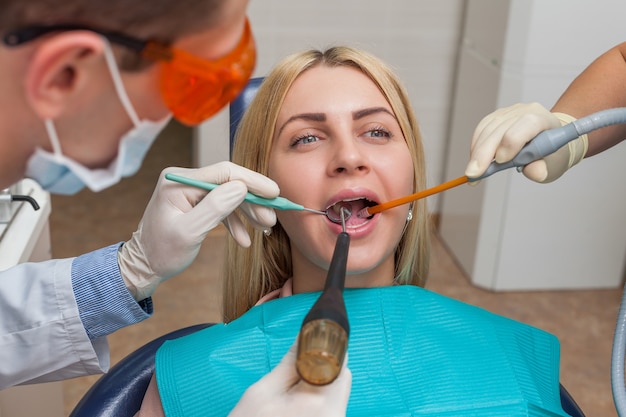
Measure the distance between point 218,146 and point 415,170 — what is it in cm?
174

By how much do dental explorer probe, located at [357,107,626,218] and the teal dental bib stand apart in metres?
0.21

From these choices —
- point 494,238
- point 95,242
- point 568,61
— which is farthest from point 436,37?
point 95,242

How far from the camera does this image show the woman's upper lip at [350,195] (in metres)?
1.32

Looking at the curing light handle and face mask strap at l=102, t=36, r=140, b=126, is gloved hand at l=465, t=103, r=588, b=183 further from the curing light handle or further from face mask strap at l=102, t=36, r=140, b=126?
face mask strap at l=102, t=36, r=140, b=126

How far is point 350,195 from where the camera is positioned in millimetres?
1318

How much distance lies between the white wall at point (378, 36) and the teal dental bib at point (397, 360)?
5.44 ft

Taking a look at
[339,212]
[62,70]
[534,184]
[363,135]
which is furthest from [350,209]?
[534,184]

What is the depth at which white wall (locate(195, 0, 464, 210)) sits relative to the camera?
9.78 ft

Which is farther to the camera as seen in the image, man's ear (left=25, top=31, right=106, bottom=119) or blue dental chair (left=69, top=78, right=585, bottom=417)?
blue dental chair (left=69, top=78, right=585, bottom=417)

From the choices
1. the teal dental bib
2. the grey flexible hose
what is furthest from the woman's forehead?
the grey flexible hose

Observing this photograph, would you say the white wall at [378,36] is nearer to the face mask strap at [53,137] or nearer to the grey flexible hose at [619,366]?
the grey flexible hose at [619,366]

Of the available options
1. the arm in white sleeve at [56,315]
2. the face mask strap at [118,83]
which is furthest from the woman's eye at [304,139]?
the face mask strap at [118,83]

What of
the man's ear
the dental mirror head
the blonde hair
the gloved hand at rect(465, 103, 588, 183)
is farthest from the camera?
the blonde hair

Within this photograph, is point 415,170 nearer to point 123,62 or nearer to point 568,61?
point 123,62
